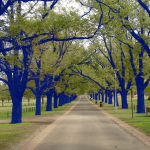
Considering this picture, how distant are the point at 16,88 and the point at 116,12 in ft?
33.4

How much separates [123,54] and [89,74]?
7350 millimetres

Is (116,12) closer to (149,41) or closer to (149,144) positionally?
(149,144)

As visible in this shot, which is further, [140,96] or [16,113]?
[140,96]

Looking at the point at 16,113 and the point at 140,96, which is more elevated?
the point at 140,96

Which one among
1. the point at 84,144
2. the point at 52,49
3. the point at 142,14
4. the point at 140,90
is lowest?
the point at 84,144

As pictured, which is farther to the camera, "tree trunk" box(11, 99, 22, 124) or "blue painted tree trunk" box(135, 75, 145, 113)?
"blue painted tree trunk" box(135, 75, 145, 113)

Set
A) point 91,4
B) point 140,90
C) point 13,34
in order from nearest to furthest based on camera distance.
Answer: point 13,34 → point 91,4 → point 140,90

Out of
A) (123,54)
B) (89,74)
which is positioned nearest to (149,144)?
(123,54)

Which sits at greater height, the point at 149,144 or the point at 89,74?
the point at 89,74

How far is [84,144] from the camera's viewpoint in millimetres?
10570

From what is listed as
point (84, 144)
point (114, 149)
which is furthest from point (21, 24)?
point (114, 149)

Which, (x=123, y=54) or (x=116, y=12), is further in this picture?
(x=123, y=54)

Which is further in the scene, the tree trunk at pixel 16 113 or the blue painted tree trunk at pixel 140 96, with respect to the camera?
the blue painted tree trunk at pixel 140 96

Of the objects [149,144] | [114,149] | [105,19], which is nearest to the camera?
[114,149]
